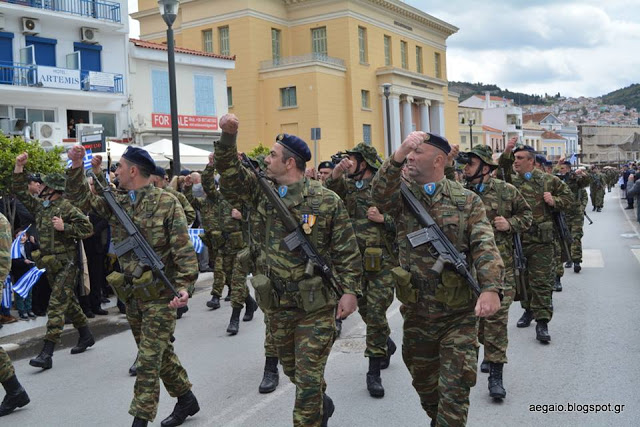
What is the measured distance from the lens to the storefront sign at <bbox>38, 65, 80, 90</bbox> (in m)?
25.3

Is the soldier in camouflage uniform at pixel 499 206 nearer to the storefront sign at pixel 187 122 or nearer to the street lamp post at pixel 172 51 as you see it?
the street lamp post at pixel 172 51

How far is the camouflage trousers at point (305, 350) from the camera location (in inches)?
162

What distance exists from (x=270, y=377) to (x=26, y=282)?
4.51m

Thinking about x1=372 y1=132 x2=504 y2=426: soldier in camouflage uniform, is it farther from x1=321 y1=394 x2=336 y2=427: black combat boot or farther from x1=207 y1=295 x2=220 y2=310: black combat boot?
x1=207 y1=295 x2=220 y2=310: black combat boot

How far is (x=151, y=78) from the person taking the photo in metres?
30.4

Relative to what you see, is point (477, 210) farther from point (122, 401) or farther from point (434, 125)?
point (434, 125)

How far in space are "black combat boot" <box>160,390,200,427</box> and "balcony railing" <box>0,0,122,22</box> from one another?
25208 mm

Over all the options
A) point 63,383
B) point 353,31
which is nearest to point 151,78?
point 353,31

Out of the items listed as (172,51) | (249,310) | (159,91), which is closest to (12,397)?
(249,310)

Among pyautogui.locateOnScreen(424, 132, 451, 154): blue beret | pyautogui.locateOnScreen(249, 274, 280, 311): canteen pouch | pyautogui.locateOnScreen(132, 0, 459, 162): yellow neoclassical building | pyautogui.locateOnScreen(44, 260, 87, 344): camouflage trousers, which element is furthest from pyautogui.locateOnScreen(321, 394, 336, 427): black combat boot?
pyautogui.locateOnScreen(132, 0, 459, 162): yellow neoclassical building

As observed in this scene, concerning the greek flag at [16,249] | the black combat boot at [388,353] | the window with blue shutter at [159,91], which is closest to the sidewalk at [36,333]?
the greek flag at [16,249]

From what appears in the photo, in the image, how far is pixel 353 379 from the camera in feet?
20.3

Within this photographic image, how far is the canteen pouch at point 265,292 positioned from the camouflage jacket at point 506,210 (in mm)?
2728

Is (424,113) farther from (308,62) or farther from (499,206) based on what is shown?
(499,206)
